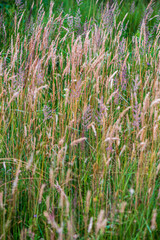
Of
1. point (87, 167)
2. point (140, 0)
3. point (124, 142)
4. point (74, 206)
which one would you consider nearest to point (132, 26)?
point (140, 0)

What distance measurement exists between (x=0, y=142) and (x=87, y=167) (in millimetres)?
576

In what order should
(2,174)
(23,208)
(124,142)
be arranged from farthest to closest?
1. (124,142)
2. (2,174)
3. (23,208)

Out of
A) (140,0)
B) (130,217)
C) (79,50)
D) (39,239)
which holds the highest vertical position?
(140,0)

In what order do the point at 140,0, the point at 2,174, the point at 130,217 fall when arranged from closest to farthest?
the point at 130,217 → the point at 2,174 → the point at 140,0

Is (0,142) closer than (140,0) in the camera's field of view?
Yes

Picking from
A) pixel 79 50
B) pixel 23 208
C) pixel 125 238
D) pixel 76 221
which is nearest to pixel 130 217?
pixel 125 238

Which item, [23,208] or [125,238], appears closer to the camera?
[125,238]

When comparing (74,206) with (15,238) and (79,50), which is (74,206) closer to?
(15,238)

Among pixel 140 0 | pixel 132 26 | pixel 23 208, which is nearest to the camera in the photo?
pixel 23 208

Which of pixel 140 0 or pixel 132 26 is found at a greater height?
pixel 140 0

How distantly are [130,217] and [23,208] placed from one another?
597 millimetres

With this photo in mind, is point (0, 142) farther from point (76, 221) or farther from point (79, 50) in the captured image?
point (79, 50)

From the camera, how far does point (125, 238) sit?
139 centimetres

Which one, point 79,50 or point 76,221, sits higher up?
point 79,50
